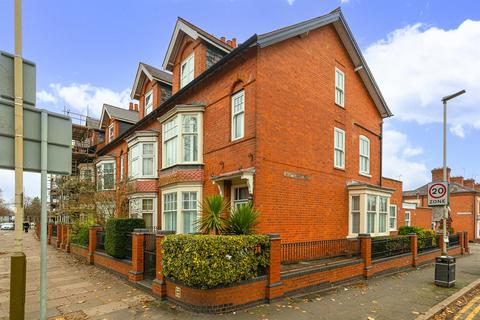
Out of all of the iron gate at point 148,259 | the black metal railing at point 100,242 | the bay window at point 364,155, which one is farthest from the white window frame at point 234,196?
the bay window at point 364,155

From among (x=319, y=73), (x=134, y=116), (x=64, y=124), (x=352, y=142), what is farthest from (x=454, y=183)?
(x=64, y=124)

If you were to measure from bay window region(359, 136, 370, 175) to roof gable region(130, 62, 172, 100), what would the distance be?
1149 centimetres

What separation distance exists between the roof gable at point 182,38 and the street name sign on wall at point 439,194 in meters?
10.5

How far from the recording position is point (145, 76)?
20.8m

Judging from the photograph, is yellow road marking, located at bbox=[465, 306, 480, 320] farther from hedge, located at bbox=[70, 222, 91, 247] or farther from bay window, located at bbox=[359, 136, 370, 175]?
hedge, located at bbox=[70, 222, 91, 247]

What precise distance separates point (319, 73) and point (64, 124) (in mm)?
11253

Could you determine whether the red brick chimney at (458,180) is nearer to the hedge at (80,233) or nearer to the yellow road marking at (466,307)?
the yellow road marking at (466,307)

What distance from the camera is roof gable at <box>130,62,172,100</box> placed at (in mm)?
19406

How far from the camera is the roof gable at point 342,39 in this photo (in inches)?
434

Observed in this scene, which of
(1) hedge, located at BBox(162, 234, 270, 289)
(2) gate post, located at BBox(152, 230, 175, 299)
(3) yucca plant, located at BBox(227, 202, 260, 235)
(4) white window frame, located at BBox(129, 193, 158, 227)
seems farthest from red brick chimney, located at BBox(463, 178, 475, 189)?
(2) gate post, located at BBox(152, 230, 175, 299)

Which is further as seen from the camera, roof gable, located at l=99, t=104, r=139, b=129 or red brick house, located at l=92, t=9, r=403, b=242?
roof gable, located at l=99, t=104, r=139, b=129

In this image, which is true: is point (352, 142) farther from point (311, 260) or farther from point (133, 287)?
point (133, 287)

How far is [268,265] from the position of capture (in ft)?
26.1

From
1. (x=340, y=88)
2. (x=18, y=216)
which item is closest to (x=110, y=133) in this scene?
(x=340, y=88)
